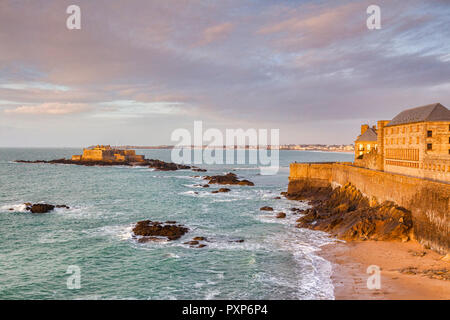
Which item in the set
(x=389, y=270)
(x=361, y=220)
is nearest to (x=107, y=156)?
(x=361, y=220)

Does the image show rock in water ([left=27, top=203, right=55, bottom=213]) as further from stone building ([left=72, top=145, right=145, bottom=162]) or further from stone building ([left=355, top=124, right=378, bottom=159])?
stone building ([left=72, top=145, right=145, bottom=162])

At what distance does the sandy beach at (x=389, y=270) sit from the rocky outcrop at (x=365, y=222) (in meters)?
1.10

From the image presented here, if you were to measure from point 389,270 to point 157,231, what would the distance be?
2021cm

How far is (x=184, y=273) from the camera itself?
2153 centimetres

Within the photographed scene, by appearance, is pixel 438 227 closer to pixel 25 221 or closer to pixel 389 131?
pixel 389 131

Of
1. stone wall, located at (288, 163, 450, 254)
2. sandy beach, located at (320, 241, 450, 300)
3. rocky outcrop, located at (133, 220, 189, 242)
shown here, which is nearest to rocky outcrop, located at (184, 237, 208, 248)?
rocky outcrop, located at (133, 220, 189, 242)

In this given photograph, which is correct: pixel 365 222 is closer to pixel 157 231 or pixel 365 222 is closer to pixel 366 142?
pixel 157 231

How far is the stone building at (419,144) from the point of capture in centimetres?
2992

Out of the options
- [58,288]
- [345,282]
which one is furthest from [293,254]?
[58,288]

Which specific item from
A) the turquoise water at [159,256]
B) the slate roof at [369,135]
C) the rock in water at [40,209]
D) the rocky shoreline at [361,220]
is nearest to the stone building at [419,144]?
the rocky shoreline at [361,220]

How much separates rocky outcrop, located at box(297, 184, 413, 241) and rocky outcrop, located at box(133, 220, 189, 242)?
12.9m

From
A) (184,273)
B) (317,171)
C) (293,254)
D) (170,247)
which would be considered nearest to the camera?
(184,273)

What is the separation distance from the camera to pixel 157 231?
30906 mm
